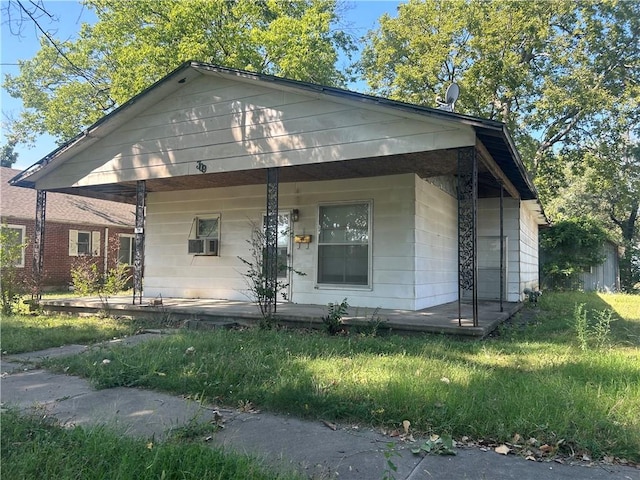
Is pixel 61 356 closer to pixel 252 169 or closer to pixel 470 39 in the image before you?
pixel 252 169

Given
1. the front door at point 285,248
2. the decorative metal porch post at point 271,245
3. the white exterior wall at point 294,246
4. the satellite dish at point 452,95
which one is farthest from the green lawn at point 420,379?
the satellite dish at point 452,95

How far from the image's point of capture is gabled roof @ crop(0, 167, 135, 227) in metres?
16.5

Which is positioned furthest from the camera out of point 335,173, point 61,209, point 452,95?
point 61,209

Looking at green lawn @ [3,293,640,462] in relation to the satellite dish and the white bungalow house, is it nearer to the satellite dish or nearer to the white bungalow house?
the white bungalow house

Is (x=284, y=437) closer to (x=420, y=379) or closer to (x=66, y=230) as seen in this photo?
(x=420, y=379)

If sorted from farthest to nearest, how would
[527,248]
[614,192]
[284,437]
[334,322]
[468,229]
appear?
[614,192] → [527,248] → [334,322] → [468,229] → [284,437]

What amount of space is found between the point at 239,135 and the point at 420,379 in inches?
222

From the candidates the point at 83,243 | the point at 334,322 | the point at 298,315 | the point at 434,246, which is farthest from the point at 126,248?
the point at 334,322

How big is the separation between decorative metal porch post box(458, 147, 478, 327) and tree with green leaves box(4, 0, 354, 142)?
1382cm

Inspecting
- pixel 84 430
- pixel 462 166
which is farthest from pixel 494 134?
pixel 84 430

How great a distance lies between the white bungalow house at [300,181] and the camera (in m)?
6.88

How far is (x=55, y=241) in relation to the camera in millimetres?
17344

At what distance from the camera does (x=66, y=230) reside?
58.1 feet

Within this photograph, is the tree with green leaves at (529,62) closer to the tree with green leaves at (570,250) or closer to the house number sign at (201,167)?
the tree with green leaves at (570,250)
